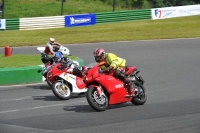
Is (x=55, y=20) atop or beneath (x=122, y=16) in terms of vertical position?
beneath

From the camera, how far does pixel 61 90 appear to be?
12570 mm

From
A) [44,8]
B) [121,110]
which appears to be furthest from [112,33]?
[121,110]

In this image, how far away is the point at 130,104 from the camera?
38.3 ft

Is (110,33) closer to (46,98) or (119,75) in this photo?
(46,98)

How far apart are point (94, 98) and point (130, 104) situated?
141cm

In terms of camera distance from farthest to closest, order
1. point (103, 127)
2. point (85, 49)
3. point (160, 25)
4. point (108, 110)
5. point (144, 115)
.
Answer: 1. point (160, 25)
2. point (85, 49)
3. point (108, 110)
4. point (144, 115)
5. point (103, 127)

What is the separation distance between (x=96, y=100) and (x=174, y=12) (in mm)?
34265

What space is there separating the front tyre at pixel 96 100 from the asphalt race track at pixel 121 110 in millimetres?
148

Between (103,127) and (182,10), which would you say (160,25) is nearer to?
(182,10)

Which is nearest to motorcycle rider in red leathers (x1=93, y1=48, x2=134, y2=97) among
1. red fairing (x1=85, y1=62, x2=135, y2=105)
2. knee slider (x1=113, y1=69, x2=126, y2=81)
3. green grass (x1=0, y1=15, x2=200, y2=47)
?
knee slider (x1=113, y1=69, x2=126, y2=81)

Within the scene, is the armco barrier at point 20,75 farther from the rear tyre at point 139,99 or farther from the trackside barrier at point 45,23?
the trackside barrier at point 45,23

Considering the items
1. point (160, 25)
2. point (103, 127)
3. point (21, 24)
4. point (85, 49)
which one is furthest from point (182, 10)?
point (103, 127)

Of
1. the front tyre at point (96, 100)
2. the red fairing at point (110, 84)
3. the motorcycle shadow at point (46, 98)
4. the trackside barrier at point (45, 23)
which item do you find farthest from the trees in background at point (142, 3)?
the front tyre at point (96, 100)

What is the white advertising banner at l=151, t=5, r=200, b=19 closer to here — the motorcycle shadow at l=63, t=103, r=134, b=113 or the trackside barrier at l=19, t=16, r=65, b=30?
the trackside barrier at l=19, t=16, r=65, b=30
